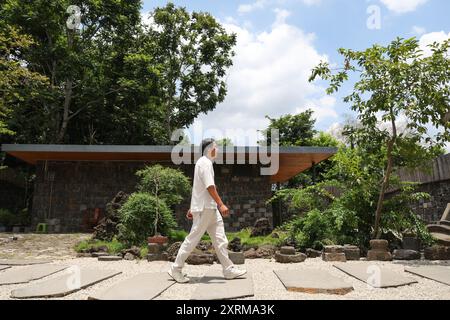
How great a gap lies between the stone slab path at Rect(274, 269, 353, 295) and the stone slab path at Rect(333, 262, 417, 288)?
335 mm

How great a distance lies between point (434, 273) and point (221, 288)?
2667 millimetres

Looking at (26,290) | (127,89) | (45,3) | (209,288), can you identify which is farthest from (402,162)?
(45,3)

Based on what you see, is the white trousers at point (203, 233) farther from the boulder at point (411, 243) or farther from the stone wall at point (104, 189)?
the stone wall at point (104, 189)

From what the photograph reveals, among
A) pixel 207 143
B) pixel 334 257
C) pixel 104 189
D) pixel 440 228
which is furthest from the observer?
pixel 104 189

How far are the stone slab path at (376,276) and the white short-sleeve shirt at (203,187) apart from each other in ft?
6.29

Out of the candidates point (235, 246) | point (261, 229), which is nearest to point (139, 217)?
point (235, 246)

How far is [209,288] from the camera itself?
4.01 meters

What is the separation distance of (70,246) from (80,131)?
13.9m

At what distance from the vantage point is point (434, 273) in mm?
4699

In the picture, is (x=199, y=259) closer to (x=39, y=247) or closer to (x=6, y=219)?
(x=39, y=247)

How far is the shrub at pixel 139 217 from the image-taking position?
8.29 meters

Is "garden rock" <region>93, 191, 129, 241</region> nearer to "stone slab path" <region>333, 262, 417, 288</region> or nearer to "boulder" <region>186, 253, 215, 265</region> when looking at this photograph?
"boulder" <region>186, 253, 215, 265</region>

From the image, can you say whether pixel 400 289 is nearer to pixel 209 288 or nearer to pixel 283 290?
pixel 283 290

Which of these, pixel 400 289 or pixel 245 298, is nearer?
pixel 245 298
